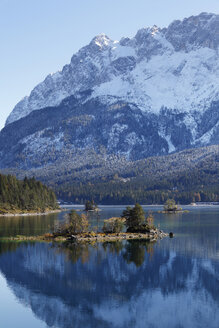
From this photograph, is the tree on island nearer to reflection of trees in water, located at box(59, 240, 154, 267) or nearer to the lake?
reflection of trees in water, located at box(59, 240, 154, 267)

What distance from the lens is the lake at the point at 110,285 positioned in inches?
2876

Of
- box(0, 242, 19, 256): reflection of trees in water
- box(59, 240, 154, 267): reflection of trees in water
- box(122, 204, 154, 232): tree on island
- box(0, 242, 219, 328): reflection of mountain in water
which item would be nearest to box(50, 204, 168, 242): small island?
box(122, 204, 154, 232): tree on island

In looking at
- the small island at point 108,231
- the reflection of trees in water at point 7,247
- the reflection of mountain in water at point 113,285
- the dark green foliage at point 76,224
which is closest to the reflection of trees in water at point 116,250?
the reflection of mountain in water at point 113,285

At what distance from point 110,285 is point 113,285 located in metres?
0.52

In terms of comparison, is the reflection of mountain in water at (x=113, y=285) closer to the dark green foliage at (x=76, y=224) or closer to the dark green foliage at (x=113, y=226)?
the dark green foliage at (x=76, y=224)

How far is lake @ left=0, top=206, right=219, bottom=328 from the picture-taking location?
240 feet

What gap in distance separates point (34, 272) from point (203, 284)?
31.3 m

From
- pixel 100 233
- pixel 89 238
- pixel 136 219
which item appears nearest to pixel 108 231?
pixel 100 233

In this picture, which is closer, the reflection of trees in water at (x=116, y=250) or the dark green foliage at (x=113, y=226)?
the reflection of trees in water at (x=116, y=250)

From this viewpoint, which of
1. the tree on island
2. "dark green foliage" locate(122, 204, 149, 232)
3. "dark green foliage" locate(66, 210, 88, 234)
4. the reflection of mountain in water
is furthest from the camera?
"dark green foliage" locate(122, 204, 149, 232)

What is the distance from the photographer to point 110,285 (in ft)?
296

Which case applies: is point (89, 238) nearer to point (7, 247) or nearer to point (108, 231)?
point (108, 231)

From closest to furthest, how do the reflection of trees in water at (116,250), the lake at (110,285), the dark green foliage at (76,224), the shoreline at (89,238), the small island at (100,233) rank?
the lake at (110,285)
the reflection of trees in water at (116,250)
the shoreline at (89,238)
the small island at (100,233)
the dark green foliage at (76,224)

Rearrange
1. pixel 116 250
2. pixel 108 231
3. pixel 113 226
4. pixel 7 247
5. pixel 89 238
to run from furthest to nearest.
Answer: pixel 113 226 → pixel 108 231 → pixel 89 238 → pixel 7 247 → pixel 116 250
